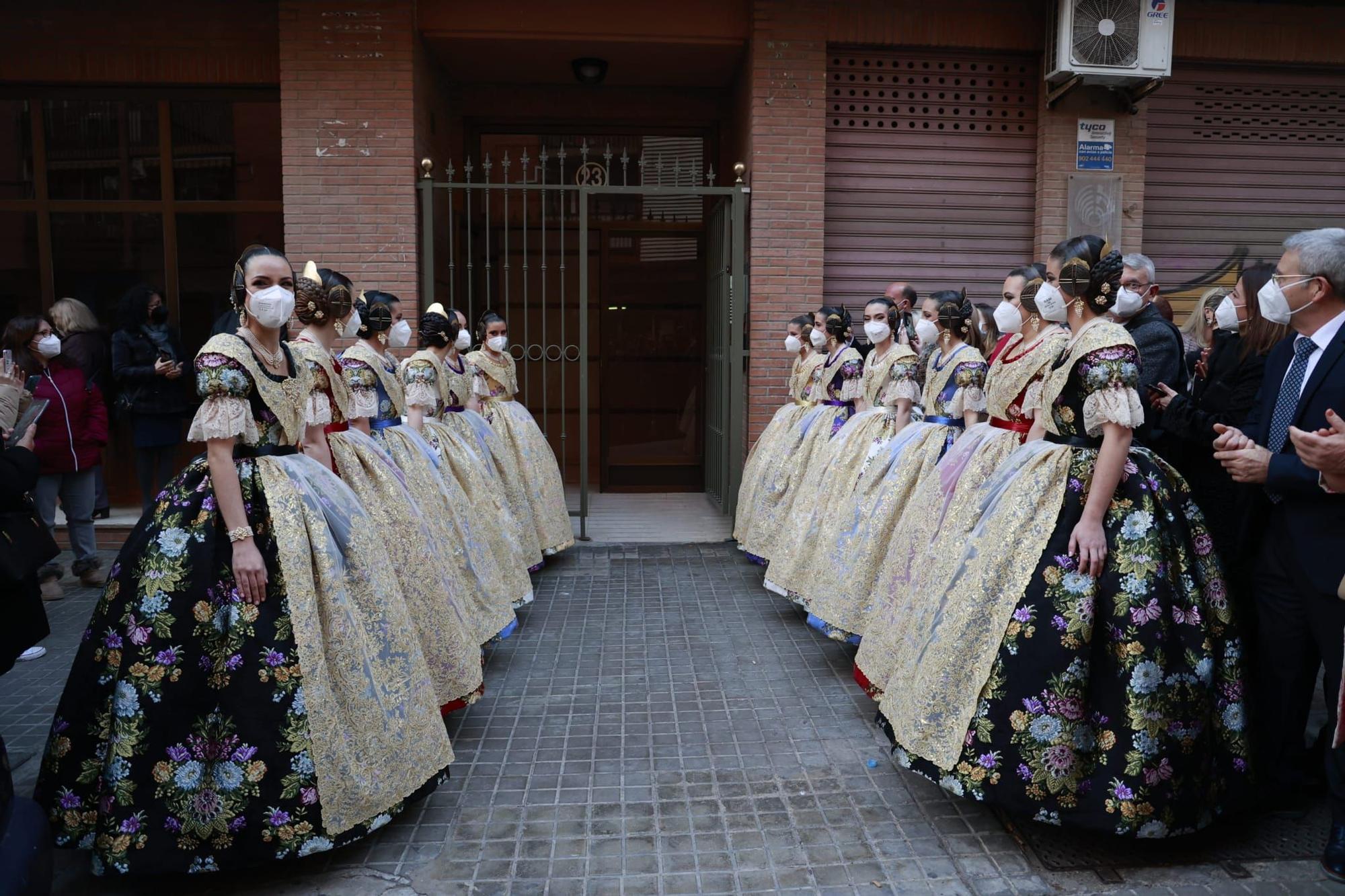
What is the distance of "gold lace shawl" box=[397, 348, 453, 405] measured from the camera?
5.61 m

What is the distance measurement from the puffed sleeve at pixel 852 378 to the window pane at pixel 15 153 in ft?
24.2

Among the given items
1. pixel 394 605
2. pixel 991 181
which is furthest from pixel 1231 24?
pixel 394 605

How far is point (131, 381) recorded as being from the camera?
6.95 m

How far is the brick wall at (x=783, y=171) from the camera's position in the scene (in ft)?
26.1

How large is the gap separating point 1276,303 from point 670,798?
277 cm

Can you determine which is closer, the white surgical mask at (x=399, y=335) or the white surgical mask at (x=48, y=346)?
the white surgical mask at (x=48, y=346)

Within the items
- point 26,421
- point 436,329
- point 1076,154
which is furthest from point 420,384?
point 1076,154

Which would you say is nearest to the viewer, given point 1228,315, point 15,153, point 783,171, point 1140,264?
point 1228,315

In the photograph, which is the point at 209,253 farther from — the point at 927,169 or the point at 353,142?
the point at 927,169

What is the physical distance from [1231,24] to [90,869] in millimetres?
10190

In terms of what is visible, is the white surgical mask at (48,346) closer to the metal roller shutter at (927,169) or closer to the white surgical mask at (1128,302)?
the white surgical mask at (1128,302)

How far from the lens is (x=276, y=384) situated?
3184 millimetres

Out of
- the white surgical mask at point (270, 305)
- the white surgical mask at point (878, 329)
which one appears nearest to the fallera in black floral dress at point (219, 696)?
the white surgical mask at point (270, 305)

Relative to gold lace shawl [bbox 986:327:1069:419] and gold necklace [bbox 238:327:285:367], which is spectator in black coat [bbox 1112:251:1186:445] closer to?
gold lace shawl [bbox 986:327:1069:419]
